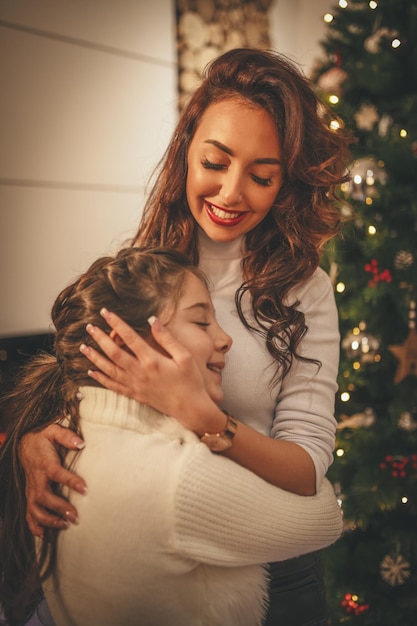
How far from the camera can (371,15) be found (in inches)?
72.6

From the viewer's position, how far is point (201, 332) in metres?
0.98

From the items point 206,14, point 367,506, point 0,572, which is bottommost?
point 367,506

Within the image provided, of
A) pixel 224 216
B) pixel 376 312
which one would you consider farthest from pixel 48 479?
pixel 376 312

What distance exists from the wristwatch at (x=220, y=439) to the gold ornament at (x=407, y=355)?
1143 millimetres

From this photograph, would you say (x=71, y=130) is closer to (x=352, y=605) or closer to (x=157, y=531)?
(x=157, y=531)

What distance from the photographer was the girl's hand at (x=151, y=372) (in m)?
0.88

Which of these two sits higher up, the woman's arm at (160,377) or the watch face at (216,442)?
the woman's arm at (160,377)

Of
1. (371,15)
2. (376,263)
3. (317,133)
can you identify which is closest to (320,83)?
(371,15)

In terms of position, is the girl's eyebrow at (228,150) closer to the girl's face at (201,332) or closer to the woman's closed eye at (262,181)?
the woman's closed eye at (262,181)

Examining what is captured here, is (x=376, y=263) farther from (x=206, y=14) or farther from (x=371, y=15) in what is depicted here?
(x=206, y=14)

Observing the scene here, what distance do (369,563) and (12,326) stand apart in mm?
1719

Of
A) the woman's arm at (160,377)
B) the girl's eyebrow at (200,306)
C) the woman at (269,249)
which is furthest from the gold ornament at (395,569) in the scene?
the girl's eyebrow at (200,306)

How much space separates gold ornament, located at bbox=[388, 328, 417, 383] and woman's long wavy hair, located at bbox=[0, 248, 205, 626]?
1103mm

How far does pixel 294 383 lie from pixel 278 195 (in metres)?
0.44
